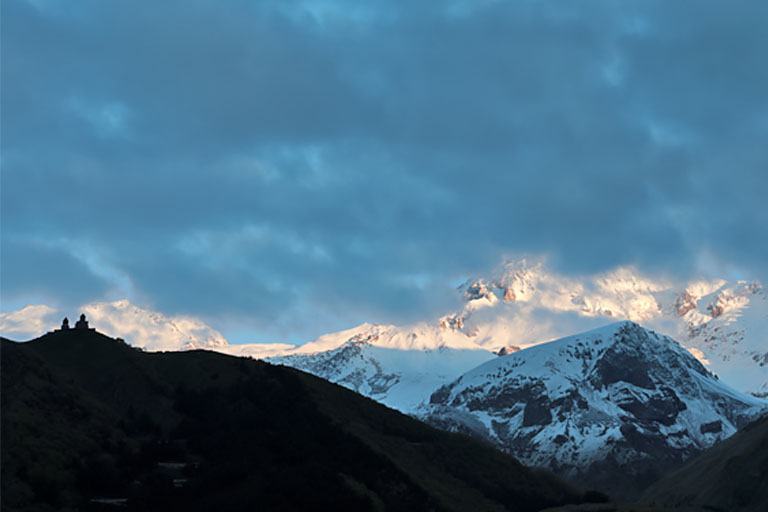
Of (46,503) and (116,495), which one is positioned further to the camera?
(116,495)

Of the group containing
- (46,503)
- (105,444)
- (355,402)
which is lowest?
(46,503)

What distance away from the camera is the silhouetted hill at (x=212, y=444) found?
10088 cm

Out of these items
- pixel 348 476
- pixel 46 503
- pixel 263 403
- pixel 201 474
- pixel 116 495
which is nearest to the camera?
pixel 46 503

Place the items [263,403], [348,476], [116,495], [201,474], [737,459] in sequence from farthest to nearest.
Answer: [737,459], [263,403], [348,476], [201,474], [116,495]

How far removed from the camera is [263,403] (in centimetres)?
13775

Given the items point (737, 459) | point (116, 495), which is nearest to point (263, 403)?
point (116, 495)

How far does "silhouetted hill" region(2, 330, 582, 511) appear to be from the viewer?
331 feet

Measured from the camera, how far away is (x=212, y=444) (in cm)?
11862

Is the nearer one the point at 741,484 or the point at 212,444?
the point at 212,444

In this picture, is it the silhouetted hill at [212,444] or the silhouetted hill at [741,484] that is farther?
the silhouetted hill at [741,484]

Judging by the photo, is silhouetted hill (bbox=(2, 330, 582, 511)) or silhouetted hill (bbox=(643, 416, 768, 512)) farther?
silhouetted hill (bbox=(643, 416, 768, 512))

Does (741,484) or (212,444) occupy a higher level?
(212,444)

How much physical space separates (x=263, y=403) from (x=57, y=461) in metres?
40.9

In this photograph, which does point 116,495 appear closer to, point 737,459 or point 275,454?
point 275,454
